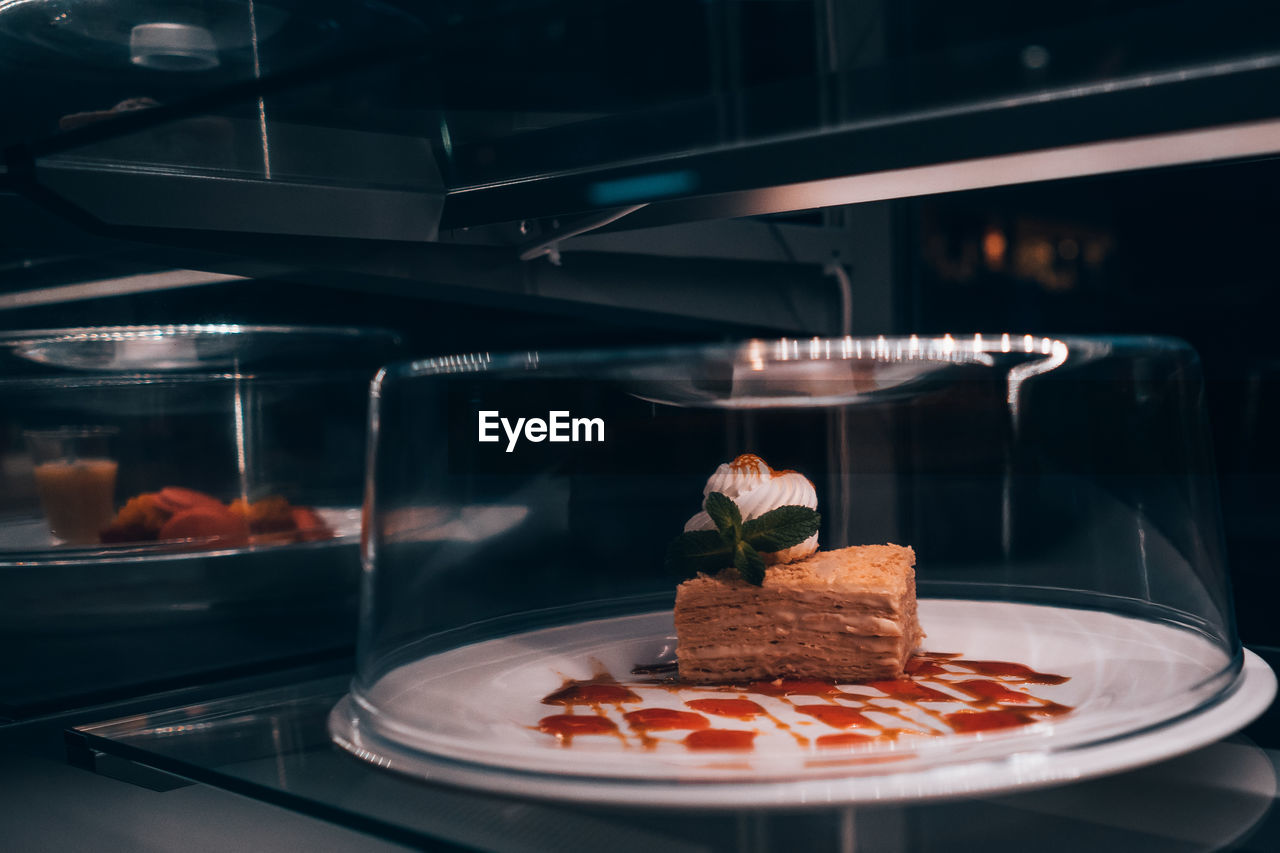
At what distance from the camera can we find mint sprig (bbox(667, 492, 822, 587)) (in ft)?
2.54

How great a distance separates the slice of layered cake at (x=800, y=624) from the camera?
713 millimetres

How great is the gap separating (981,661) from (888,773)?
33 cm

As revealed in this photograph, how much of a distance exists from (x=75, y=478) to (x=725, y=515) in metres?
0.49

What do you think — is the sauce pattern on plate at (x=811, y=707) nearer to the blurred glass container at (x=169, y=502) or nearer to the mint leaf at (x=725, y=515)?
the mint leaf at (x=725, y=515)

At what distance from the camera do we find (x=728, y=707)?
0.62m

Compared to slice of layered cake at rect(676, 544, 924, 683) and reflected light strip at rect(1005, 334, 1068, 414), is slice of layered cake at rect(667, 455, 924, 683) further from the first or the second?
reflected light strip at rect(1005, 334, 1068, 414)

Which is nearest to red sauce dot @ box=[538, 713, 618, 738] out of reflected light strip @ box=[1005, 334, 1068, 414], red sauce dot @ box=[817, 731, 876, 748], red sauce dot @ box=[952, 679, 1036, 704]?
red sauce dot @ box=[817, 731, 876, 748]

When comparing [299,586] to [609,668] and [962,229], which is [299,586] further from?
Answer: [962,229]

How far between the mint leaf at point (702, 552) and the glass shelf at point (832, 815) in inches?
12.6

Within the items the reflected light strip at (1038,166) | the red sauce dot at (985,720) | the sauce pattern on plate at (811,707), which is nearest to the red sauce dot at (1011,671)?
the sauce pattern on plate at (811,707)

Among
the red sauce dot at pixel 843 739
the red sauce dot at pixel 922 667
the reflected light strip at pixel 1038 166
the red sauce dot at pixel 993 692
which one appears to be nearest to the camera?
the reflected light strip at pixel 1038 166

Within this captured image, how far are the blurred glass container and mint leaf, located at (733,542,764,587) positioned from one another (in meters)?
0.32

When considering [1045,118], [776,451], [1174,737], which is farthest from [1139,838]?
[776,451]

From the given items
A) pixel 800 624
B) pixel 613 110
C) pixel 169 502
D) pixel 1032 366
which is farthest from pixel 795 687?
pixel 169 502
